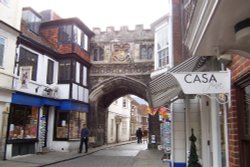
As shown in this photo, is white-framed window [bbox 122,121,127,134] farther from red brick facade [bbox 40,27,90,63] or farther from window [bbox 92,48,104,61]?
red brick facade [bbox 40,27,90,63]

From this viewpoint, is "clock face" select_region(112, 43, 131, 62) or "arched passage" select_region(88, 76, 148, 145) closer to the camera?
"arched passage" select_region(88, 76, 148, 145)

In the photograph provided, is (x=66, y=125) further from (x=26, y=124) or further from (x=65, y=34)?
(x=65, y=34)

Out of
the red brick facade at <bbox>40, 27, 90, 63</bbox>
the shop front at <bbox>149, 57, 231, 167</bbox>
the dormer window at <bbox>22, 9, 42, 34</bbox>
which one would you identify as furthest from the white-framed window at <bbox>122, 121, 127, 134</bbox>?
the shop front at <bbox>149, 57, 231, 167</bbox>

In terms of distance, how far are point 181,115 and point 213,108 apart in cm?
378

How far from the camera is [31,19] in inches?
754

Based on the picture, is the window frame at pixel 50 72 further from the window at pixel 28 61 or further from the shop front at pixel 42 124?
the window at pixel 28 61

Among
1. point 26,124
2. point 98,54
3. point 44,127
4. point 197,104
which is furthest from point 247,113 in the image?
point 98,54

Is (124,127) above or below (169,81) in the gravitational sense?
below

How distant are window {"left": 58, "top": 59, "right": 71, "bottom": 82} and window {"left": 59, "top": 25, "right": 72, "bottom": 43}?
1.31m

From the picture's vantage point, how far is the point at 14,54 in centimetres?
1433

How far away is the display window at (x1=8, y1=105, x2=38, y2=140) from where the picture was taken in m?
14.8

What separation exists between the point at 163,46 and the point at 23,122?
8.05 meters

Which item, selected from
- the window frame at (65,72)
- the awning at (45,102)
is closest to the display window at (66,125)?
the awning at (45,102)

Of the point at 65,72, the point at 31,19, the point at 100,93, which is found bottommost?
the point at 100,93
